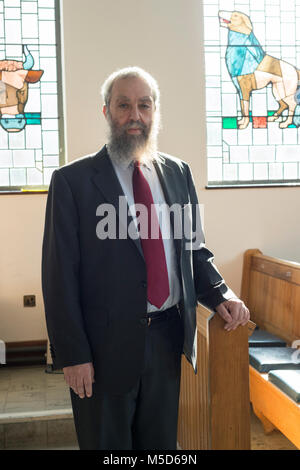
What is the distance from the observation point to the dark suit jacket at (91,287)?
1.65 meters

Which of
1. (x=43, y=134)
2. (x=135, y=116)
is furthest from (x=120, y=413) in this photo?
(x=43, y=134)

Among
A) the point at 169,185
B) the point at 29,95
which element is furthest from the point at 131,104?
the point at 29,95

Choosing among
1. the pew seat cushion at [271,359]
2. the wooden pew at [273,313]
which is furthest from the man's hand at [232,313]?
the pew seat cushion at [271,359]

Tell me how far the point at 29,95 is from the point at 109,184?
9.01ft

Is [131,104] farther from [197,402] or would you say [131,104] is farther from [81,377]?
[197,402]

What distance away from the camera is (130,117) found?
5.93 ft

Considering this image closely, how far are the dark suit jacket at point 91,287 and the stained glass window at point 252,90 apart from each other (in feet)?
9.25

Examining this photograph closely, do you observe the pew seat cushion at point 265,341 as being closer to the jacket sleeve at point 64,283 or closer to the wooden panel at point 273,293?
the wooden panel at point 273,293

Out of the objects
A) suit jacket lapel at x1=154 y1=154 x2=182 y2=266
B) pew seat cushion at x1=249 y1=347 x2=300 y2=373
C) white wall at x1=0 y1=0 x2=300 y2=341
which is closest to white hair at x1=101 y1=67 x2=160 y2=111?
suit jacket lapel at x1=154 y1=154 x2=182 y2=266

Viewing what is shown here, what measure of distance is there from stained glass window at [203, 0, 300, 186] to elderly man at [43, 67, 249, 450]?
2656 mm

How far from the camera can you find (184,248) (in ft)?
6.04

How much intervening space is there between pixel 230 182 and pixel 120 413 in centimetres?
301
